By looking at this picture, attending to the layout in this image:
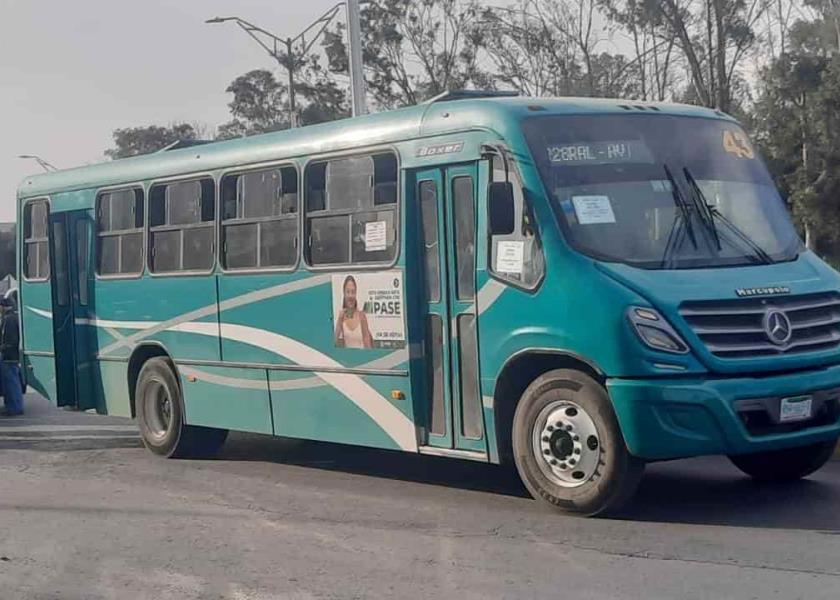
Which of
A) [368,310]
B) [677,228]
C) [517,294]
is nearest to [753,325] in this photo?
[677,228]

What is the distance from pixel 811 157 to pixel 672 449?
28894 mm

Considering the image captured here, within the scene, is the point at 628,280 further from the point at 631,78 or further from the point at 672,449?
the point at 631,78

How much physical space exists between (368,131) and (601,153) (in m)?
2.05

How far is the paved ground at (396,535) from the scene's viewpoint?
702 cm

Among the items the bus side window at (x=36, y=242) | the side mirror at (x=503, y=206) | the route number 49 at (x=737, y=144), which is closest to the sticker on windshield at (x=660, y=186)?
the route number 49 at (x=737, y=144)

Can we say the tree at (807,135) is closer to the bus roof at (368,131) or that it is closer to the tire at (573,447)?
the bus roof at (368,131)

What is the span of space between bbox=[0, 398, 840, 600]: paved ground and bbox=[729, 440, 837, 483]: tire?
0.15m

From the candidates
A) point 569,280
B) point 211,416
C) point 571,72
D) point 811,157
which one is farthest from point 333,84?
point 569,280

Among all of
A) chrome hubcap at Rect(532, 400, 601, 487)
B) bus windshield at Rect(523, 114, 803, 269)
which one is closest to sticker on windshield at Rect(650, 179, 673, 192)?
bus windshield at Rect(523, 114, 803, 269)

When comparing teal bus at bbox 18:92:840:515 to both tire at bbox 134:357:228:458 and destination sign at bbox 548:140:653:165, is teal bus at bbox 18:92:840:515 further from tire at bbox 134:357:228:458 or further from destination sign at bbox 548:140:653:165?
tire at bbox 134:357:228:458

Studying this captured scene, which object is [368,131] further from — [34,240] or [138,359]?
[34,240]

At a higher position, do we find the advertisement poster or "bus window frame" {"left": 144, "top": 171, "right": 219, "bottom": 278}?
"bus window frame" {"left": 144, "top": 171, "right": 219, "bottom": 278}

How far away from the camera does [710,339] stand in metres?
7.95

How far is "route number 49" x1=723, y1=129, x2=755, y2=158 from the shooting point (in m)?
9.33
